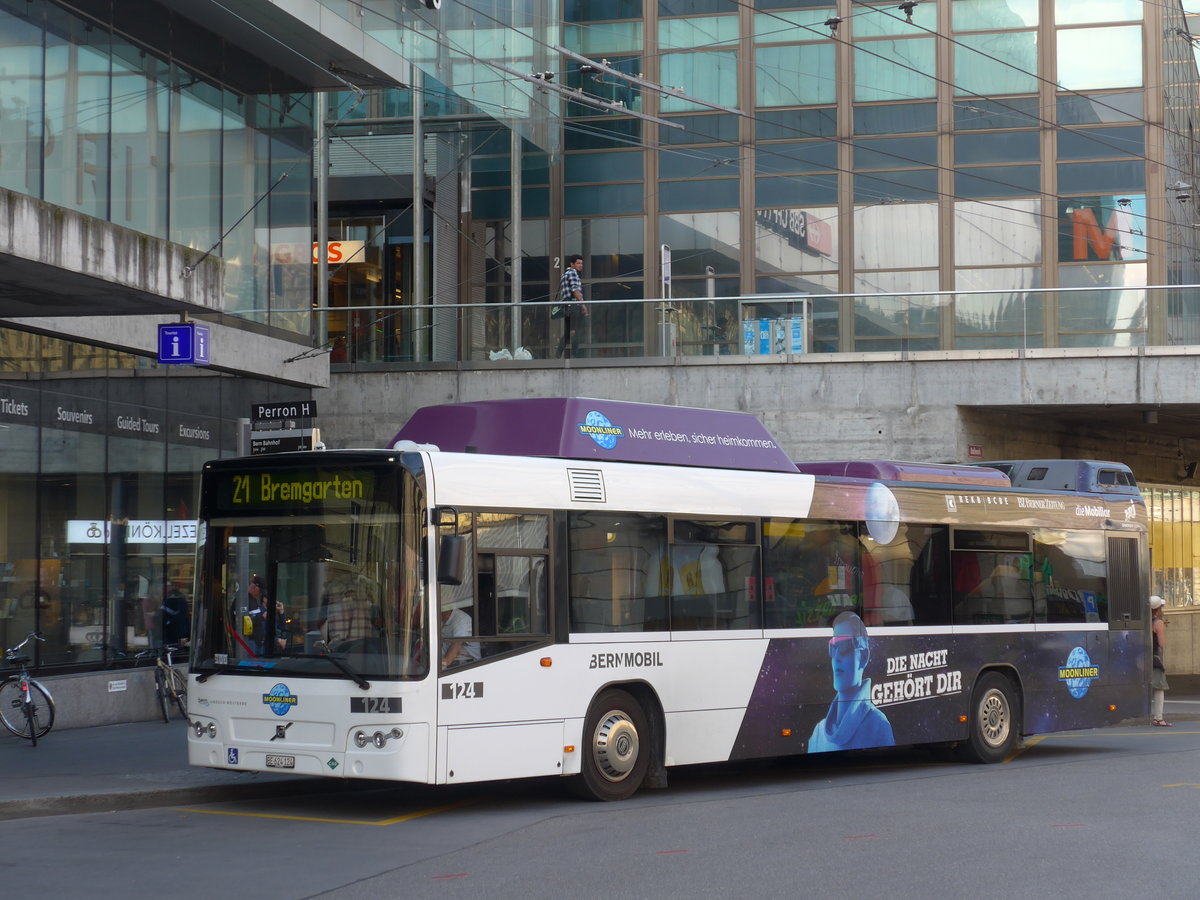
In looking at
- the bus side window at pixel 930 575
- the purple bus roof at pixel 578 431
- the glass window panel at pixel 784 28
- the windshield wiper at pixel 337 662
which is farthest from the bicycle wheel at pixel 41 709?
the glass window panel at pixel 784 28

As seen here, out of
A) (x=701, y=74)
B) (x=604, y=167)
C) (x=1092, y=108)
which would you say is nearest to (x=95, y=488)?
(x=604, y=167)

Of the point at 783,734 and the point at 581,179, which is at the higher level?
the point at 581,179

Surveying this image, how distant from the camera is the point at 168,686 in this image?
59.1 ft

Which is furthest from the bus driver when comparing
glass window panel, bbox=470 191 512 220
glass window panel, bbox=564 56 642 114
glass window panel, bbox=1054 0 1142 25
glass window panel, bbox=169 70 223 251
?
glass window panel, bbox=1054 0 1142 25

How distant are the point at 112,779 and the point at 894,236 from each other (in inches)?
991

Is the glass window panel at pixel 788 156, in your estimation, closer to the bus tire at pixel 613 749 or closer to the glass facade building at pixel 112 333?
the glass facade building at pixel 112 333

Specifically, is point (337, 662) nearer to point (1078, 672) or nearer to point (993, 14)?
point (1078, 672)

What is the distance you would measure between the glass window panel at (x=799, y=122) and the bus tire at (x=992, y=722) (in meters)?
20.2

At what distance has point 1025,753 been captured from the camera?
56.4 ft

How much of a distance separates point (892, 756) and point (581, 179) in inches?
805

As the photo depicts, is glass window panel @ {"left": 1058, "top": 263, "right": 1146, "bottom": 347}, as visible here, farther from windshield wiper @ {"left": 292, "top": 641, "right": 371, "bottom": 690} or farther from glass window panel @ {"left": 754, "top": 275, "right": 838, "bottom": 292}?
windshield wiper @ {"left": 292, "top": 641, "right": 371, "bottom": 690}

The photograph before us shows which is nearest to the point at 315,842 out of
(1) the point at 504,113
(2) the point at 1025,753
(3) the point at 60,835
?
(3) the point at 60,835

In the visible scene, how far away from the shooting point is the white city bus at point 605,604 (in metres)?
10.8

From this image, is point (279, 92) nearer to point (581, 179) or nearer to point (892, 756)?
point (892, 756)
